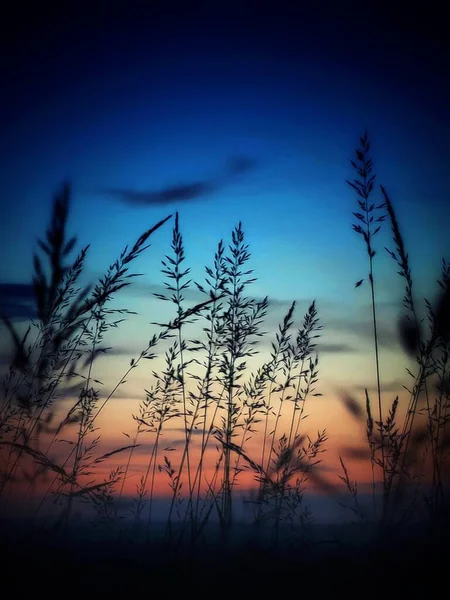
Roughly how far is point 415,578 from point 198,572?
0.78 meters

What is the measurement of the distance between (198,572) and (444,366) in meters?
2.30

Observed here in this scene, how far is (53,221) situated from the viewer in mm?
3471

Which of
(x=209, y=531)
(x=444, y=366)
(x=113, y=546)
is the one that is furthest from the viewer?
(x=444, y=366)

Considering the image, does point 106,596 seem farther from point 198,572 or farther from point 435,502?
point 435,502

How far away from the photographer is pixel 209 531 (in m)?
3.41

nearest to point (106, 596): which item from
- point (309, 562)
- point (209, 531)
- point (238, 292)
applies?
point (309, 562)

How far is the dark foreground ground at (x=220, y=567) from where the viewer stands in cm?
217

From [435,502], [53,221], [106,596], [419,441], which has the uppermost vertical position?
[53,221]

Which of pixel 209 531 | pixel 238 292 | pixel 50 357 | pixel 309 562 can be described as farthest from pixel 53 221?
pixel 309 562

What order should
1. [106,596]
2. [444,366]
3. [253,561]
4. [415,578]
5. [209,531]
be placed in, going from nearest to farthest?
[106,596] → [415,578] → [253,561] → [209,531] → [444,366]

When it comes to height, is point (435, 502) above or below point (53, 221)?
below

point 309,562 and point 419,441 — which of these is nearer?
point 309,562

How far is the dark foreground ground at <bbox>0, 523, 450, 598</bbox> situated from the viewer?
7.12 ft

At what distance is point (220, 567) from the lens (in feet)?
8.09
